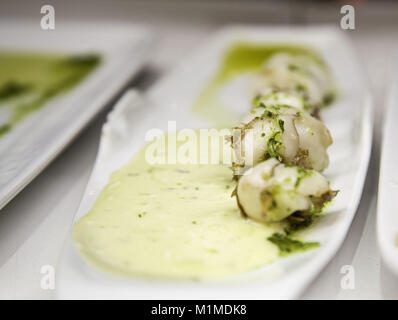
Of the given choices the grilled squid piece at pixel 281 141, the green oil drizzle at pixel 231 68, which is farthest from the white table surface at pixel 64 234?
the green oil drizzle at pixel 231 68

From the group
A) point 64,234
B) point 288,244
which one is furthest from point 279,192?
point 64,234

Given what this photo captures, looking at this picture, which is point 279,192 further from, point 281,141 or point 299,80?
point 299,80

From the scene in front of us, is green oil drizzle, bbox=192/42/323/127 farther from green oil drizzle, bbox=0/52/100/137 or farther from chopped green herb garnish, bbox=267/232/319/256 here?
chopped green herb garnish, bbox=267/232/319/256

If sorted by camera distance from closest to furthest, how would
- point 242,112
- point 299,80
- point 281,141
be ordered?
point 281,141 < point 299,80 < point 242,112

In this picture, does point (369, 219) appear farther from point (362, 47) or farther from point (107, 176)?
point (362, 47)

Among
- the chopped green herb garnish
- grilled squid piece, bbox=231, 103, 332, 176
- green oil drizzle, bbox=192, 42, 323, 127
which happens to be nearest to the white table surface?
the chopped green herb garnish
